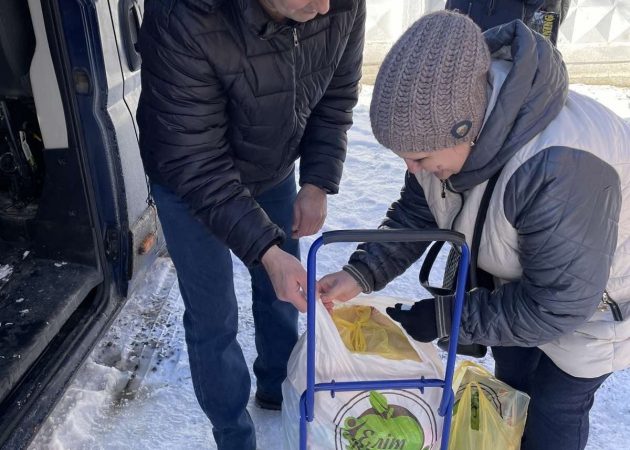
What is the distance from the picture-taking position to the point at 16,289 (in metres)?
2.36

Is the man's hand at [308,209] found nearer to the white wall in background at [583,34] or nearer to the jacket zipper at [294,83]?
the jacket zipper at [294,83]

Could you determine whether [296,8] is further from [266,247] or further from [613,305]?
[613,305]

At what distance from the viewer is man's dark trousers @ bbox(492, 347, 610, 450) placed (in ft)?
5.53

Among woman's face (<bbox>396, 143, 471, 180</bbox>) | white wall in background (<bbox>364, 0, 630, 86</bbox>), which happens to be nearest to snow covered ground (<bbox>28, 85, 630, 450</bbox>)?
woman's face (<bbox>396, 143, 471, 180</bbox>)

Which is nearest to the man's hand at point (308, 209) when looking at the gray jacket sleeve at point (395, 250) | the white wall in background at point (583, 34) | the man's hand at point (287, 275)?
the gray jacket sleeve at point (395, 250)

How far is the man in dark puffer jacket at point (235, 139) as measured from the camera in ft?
5.02

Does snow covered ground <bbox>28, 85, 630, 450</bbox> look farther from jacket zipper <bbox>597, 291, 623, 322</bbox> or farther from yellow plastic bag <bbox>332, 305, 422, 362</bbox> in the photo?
jacket zipper <bbox>597, 291, 623, 322</bbox>

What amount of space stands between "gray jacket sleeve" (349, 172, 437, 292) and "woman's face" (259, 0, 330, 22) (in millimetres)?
545

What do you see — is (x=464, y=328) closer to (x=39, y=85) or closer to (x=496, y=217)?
(x=496, y=217)

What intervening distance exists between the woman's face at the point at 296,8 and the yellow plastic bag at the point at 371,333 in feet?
2.57

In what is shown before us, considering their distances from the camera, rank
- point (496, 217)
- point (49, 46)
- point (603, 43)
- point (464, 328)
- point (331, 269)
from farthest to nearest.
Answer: point (603, 43) < point (331, 269) < point (49, 46) < point (464, 328) < point (496, 217)

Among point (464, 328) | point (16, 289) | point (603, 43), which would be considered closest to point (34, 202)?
point (16, 289)

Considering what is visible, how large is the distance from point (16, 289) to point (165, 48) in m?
1.32

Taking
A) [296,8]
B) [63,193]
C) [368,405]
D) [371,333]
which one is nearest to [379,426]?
[368,405]
